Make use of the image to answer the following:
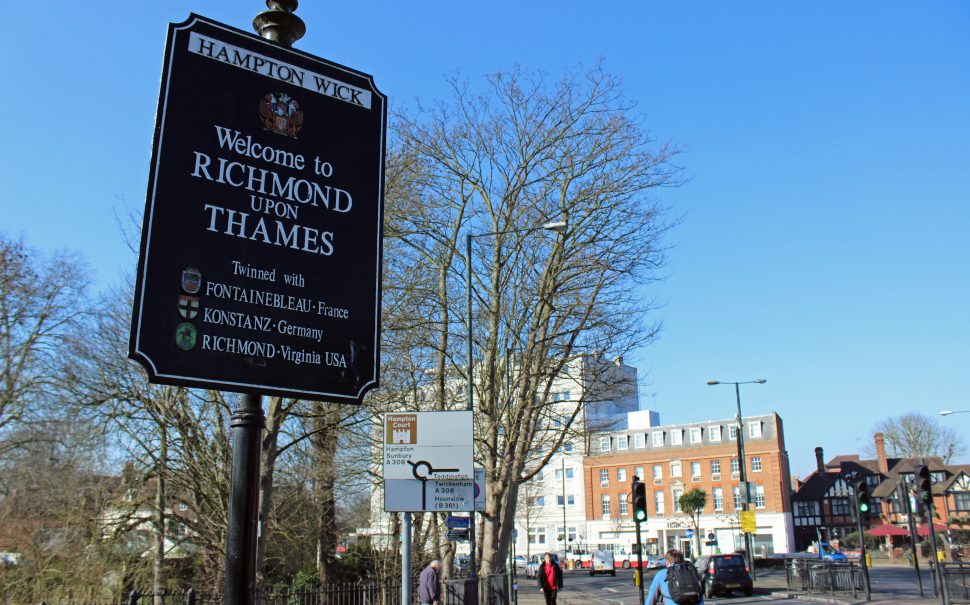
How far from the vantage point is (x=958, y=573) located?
22.2 meters

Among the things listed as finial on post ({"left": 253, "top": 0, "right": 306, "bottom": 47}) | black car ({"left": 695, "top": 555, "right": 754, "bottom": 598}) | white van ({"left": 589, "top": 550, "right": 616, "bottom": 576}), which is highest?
finial on post ({"left": 253, "top": 0, "right": 306, "bottom": 47})

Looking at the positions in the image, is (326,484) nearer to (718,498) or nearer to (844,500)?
(718,498)

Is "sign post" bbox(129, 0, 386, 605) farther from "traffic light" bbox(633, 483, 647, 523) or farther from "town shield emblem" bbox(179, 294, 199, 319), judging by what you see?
"traffic light" bbox(633, 483, 647, 523)

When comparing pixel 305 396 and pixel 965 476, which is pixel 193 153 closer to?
pixel 305 396

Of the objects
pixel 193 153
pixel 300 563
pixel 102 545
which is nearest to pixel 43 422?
pixel 102 545

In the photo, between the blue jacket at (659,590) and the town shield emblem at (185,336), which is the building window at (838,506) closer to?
the blue jacket at (659,590)

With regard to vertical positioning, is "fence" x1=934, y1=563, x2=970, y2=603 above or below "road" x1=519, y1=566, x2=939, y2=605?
above

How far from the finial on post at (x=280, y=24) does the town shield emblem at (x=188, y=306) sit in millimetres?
2187

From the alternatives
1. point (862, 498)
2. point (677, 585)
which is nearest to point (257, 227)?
point (677, 585)

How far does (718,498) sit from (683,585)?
69839mm

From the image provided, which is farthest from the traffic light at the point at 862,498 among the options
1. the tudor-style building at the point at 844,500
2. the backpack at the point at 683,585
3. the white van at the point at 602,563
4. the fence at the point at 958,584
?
the tudor-style building at the point at 844,500

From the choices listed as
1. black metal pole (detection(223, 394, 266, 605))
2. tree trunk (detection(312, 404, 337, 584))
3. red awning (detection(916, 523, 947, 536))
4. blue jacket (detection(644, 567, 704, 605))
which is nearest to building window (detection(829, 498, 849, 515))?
red awning (detection(916, 523, 947, 536))

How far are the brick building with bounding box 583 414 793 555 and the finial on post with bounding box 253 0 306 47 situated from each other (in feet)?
222

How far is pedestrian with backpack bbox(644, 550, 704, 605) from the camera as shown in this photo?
35.8 ft
